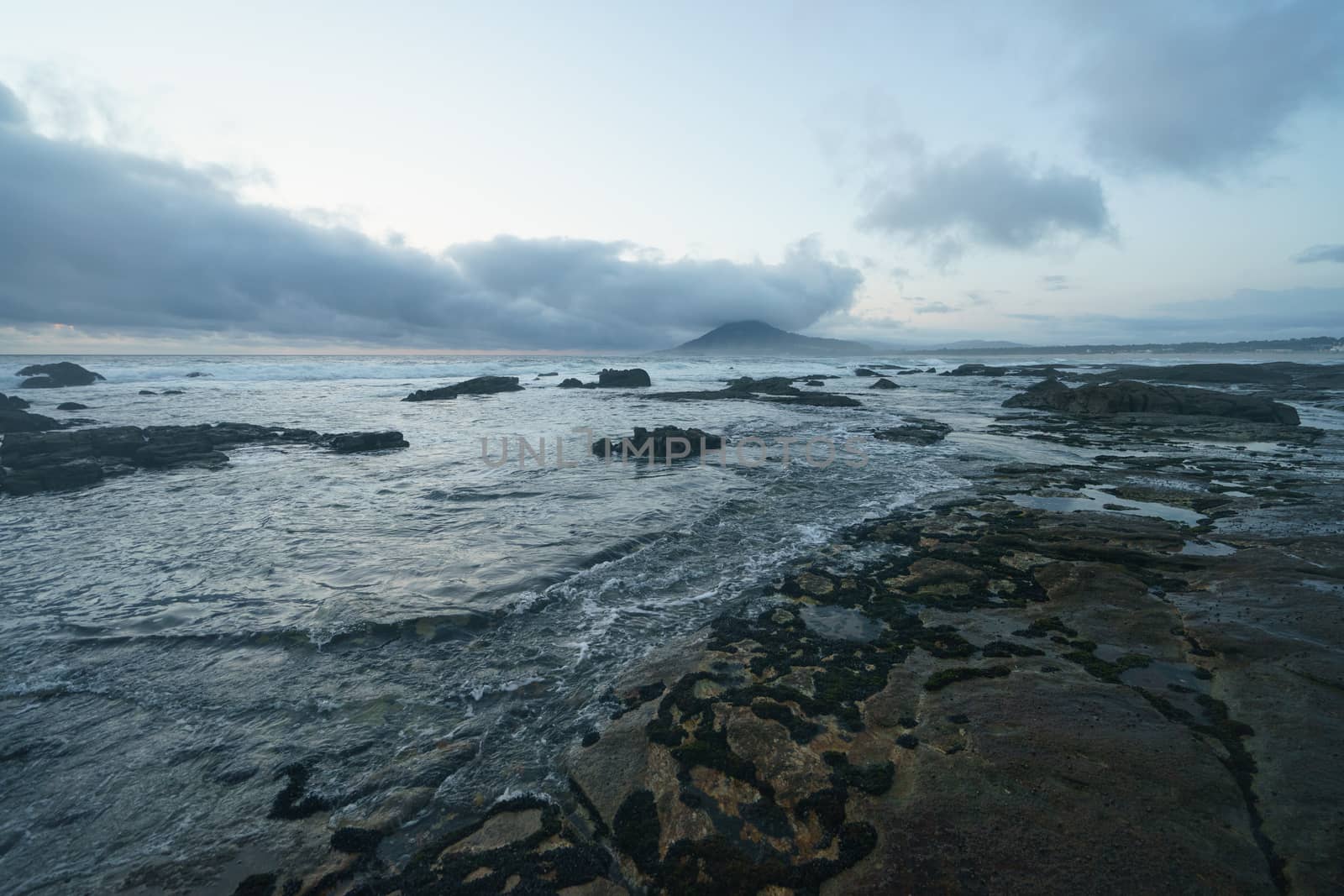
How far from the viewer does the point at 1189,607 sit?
7.75 m

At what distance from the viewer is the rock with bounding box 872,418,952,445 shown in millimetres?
24500

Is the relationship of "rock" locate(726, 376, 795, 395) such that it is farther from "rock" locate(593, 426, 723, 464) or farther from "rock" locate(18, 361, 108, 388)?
"rock" locate(18, 361, 108, 388)

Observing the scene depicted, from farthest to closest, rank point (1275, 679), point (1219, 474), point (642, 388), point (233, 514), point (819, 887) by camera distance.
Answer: point (642, 388)
point (1219, 474)
point (233, 514)
point (1275, 679)
point (819, 887)

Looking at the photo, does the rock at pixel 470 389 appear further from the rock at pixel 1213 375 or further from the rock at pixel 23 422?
the rock at pixel 1213 375

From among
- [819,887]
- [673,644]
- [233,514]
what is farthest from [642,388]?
[819,887]

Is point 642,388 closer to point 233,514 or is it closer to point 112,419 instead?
point 112,419

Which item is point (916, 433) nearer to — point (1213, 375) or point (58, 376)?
point (1213, 375)

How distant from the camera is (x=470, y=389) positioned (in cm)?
5356

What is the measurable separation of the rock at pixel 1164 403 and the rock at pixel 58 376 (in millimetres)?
92999

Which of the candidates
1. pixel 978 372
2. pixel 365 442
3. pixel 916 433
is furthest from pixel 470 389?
pixel 978 372

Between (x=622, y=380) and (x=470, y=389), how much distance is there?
17063 mm

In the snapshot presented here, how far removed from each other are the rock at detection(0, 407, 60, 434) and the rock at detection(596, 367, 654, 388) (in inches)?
1644

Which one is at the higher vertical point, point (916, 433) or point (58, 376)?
point (58, 376)

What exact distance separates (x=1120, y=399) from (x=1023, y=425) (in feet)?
31.2
